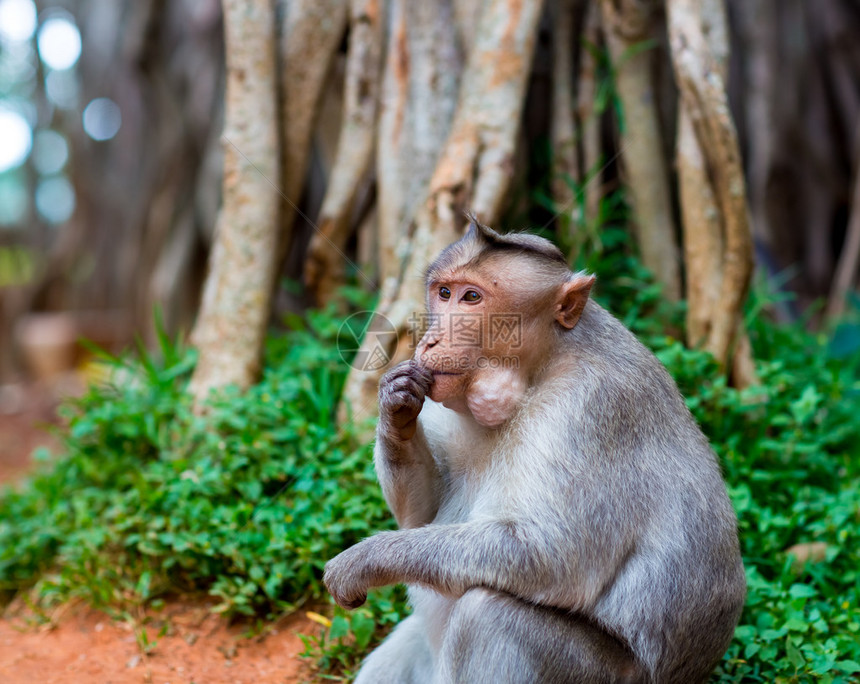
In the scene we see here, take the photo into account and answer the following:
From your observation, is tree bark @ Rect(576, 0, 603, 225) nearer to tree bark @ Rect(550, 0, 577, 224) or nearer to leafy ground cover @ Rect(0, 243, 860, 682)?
tree bark @ Rect(550, 0, 577, 224)

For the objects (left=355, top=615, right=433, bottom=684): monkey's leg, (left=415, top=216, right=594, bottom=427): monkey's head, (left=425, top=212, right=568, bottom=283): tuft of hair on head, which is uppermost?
(left=425, top=212, right=568, bottom=283): tuft of hair on head

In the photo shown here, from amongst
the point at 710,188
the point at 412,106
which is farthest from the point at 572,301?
the point at 412,106

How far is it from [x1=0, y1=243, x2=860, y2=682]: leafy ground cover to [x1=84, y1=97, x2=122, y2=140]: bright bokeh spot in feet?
22.7

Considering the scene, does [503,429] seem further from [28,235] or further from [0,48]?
[0,48]

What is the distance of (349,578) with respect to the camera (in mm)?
2344

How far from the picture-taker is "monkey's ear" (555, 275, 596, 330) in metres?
2.45

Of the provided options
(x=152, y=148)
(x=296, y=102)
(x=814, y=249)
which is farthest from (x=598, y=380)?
(x=152, y=148)

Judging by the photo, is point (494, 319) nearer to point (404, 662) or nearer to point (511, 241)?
point (511, 241)

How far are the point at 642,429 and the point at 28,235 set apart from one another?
1255 centimetres

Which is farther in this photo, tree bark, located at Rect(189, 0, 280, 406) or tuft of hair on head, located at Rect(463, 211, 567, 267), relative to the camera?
tree bark, located at Rect(189, 0, 280, 406)

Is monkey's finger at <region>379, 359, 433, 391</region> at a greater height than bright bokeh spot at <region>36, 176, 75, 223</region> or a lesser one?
greater

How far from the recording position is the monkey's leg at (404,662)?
267 cm

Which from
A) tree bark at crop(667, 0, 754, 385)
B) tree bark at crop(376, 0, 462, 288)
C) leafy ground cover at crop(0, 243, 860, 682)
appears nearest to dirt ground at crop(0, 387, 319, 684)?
leafy ground cover at crop(0, 243, 860, 682)

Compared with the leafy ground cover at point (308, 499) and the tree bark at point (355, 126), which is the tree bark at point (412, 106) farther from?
the leafy ground cover at point (308, 499)
